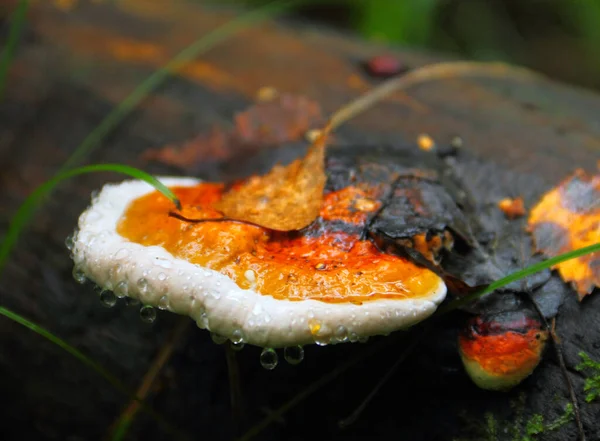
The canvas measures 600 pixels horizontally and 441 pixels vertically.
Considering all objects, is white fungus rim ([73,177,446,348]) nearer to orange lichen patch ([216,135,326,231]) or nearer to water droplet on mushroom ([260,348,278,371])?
water droplet on mushroom ([260,348,278,371])

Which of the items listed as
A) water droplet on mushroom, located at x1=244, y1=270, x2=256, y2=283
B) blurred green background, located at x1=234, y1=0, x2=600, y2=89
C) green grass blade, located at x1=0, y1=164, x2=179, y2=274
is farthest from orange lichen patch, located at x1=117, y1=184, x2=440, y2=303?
blurred green background, located at x1=234, y1=0, x2=600, y2=89

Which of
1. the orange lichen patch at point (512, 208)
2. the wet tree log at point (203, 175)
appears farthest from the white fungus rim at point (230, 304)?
the orange lichen patch at point (512, 208)

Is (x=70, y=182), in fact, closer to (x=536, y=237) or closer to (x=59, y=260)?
(x=59, y=260)

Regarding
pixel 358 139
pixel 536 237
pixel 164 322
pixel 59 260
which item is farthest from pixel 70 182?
pixel 536 237

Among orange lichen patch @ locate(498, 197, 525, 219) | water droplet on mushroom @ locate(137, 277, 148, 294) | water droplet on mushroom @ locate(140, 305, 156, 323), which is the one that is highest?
orange lichen patch @ locate(498, 197, 525, 219)

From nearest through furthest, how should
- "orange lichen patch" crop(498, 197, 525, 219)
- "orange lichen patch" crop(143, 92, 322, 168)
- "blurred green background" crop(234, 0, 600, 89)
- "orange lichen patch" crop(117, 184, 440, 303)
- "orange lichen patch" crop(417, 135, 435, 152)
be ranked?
"orange lichen patch" crop(117, 184, 440, 303)
"orange lichen patch" crop(498, 197, 525, 219)
"orange lichen patch" crop(417, 135, 435, 152)
"orange lichen patch" crop(143, 92, 322, 168)
"blurred green background" crop(234, 0, 600, 89)

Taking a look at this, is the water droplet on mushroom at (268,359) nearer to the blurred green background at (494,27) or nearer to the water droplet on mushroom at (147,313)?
the water droplet on mushroom at (147,313)

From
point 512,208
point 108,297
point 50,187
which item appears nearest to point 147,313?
point 108,297
